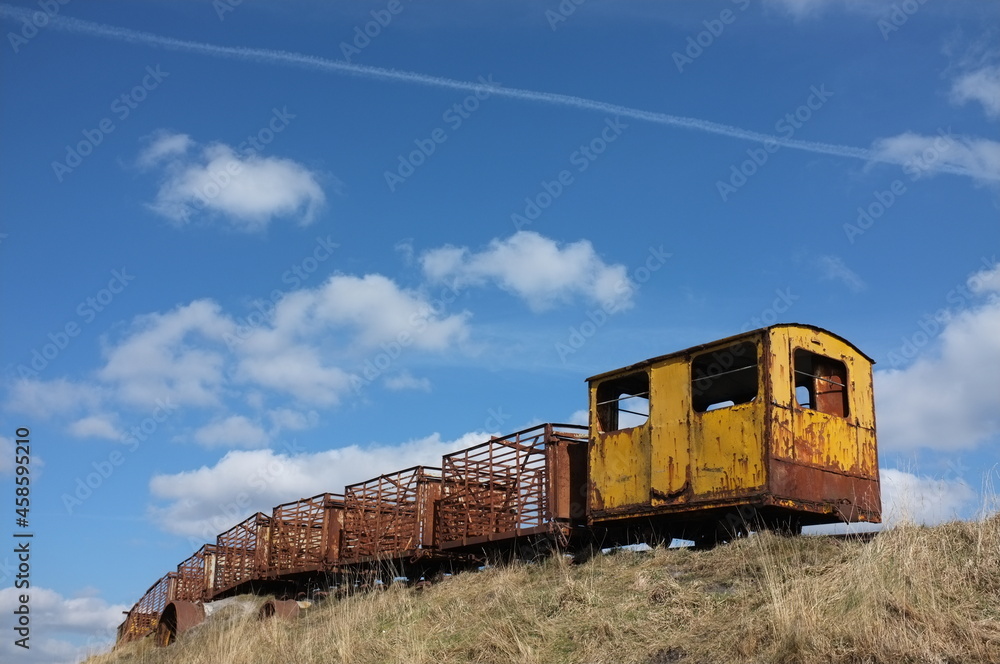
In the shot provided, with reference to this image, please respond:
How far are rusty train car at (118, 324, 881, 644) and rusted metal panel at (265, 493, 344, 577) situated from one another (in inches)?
71.4

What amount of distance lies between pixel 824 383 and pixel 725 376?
1361 millimetres

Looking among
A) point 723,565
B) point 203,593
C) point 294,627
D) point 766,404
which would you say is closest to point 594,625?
point 723,565

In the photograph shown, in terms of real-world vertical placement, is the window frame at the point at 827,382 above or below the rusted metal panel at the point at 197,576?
above

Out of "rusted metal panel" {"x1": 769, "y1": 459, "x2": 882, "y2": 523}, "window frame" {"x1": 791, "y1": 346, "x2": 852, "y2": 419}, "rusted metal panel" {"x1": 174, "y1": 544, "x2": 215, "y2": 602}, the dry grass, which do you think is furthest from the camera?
"rusted metal panel" {"x1": 174, "y1": 544, "x2": 215, "y2": 602}

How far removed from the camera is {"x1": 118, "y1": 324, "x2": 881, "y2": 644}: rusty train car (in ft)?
37.7

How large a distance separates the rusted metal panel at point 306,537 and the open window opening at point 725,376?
9.14 metres

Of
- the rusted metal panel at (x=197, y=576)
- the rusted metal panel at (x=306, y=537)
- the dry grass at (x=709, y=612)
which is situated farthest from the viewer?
the rusted metal panel at (x=197, y=576)

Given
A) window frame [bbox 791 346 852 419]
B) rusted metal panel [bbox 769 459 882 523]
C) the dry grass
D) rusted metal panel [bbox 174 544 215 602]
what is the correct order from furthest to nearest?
1. rusted metal panel [bbox 174 544 215 602]
2. window frame [bbox 791 346 852 419]
3. rusted metal panel [bbox 769 459 882 523]
4. the dry grass

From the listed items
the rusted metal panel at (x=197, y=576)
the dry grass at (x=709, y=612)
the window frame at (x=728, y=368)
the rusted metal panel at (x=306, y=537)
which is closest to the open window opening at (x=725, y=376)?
the window frame at (x=728, y=368)

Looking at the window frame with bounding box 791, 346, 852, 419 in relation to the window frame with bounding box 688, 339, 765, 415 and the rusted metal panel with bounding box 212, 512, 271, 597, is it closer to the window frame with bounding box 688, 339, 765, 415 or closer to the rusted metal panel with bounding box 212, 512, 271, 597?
the window frame with bounding box 688, 339, 765, 415

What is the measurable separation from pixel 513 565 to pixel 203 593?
15.5 meters

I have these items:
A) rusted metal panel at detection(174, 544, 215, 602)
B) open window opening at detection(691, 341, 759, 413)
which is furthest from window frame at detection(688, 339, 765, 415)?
rusted metal panel at detection(174, 544, 215, 602)

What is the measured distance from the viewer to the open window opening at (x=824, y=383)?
1265cm

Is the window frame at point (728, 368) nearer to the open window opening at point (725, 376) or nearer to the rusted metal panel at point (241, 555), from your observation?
the open window opening at point (725, 376)
